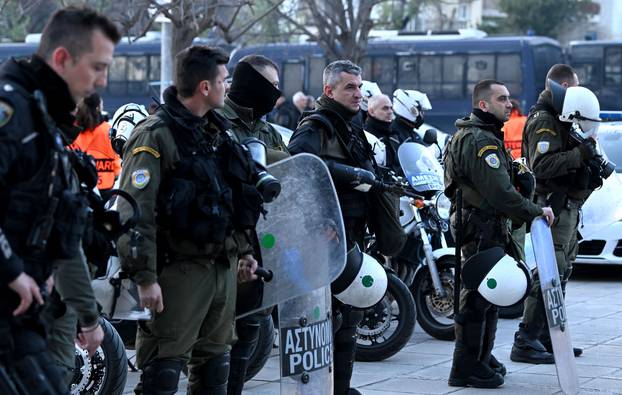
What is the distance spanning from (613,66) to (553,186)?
2343cm

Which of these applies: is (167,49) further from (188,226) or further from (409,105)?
(188,226)

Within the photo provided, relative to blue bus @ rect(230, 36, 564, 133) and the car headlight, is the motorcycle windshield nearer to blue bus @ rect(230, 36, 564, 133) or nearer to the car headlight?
the car headlight

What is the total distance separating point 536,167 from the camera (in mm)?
8422

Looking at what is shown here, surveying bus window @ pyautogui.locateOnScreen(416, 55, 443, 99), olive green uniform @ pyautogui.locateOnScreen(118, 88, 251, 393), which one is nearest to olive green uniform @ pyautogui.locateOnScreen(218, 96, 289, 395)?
olive green uniform @ pyautogui.locateOnScreen(118, 88, 251, 393)

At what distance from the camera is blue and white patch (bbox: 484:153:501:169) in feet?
23.2

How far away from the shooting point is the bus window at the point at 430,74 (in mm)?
30984

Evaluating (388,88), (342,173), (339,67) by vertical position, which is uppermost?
(339,67)

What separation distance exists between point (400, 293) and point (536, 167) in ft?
4.23

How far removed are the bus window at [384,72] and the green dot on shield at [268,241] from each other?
25.9 meters

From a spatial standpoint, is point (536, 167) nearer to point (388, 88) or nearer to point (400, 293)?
point (400, 293)

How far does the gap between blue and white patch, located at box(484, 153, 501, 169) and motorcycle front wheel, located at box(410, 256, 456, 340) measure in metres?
2.01

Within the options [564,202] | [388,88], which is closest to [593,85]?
[388,88]

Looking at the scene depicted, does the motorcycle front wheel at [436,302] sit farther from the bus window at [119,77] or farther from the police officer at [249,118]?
the bus window at [119,77]

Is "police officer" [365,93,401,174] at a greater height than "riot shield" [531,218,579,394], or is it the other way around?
"police officer" [365,93,401,174]
